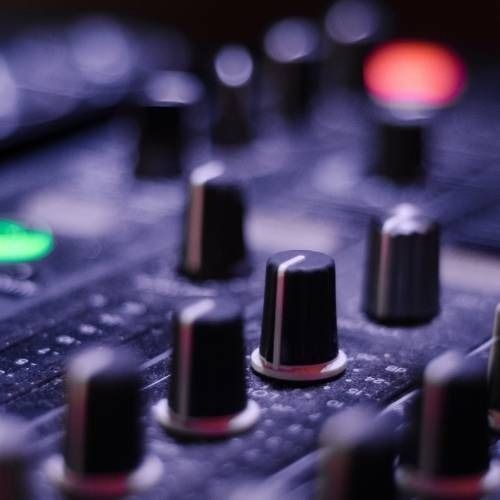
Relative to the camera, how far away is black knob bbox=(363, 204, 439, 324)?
3.22 feet

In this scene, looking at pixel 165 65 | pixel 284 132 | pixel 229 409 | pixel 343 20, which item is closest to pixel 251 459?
pixel 229 409

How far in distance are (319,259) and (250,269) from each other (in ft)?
0.78

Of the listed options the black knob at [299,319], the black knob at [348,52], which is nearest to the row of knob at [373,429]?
the black knob at [299,319]

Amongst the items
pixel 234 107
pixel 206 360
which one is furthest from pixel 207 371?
pixel 234 107

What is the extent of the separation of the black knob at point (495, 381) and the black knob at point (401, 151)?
0.56 meters

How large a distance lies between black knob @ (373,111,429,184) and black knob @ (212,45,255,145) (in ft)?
0.59

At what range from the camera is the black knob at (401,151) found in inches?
53.4

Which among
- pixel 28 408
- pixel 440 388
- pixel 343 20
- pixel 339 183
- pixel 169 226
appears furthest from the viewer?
pixel 343 20

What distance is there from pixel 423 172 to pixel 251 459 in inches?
27.1

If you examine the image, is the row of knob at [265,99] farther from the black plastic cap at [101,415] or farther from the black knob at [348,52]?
the black plastic cap at [101,415]

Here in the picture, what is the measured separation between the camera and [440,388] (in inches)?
27.6

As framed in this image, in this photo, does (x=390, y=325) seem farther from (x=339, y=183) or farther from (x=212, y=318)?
(x=339, y=183)

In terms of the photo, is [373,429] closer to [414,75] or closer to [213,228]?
[213,228]

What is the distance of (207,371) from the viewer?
76 centimetres
